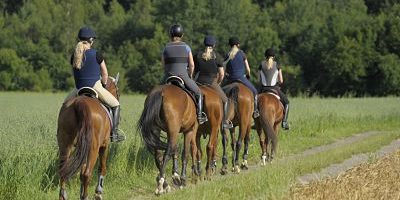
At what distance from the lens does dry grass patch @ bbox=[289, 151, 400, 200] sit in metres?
9.27

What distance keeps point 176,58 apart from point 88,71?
6.86ft

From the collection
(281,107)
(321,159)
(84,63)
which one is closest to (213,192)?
(84,63)

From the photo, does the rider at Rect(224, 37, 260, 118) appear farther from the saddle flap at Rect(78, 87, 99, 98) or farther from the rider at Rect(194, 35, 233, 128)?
the saddle flap at Rect(78, 87, 99, 98)

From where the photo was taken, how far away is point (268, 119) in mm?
15953

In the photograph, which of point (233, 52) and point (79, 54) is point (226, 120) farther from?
point (79, 54)

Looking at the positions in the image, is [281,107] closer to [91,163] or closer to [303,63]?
[91,163]

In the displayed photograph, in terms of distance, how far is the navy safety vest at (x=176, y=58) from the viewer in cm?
1206

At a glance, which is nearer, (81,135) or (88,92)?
(81,135)

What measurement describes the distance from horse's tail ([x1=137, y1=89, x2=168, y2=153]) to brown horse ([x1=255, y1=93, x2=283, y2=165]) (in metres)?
4.96

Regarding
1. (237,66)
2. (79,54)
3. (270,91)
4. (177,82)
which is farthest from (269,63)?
(79,54)

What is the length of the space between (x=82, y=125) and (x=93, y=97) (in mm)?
878

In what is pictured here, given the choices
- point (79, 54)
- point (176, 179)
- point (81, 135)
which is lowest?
point (176, 179)

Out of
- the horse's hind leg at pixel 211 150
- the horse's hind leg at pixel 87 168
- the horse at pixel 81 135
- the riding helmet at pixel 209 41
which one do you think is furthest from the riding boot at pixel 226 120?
the horse's hind leg at pixel 87 168

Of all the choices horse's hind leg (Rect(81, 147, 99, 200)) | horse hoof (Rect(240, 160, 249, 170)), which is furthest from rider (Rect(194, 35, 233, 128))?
horse's hind leg (Rect(81, 147, 99, 200))
